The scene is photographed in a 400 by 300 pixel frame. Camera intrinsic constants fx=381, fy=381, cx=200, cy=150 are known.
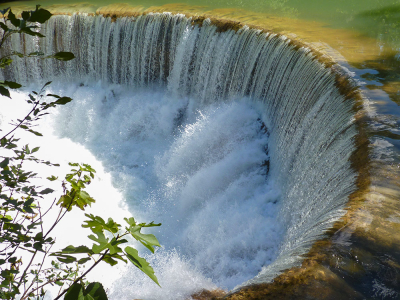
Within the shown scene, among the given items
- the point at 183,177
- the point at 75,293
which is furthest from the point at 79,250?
the point at 183,177

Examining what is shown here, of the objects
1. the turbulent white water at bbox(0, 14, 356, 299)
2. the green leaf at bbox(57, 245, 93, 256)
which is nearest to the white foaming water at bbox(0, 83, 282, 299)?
the turbulent white water at bbox(0, 14, 356, 299)

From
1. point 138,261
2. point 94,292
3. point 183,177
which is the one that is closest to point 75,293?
point 94,292

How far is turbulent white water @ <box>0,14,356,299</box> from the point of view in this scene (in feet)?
14.8

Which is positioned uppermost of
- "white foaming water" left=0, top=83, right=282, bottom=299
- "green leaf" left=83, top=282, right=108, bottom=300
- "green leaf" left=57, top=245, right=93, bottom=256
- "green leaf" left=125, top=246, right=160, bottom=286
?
"green leaf" left=125, top=246, right=160, bottom=286

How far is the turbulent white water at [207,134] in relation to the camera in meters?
4.52

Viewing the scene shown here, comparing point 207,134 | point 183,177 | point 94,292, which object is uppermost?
point 94,292

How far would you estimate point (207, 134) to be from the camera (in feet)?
24.3

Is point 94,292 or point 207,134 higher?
point 94,292

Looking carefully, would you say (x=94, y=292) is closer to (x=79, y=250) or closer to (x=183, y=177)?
(x=79, y=250)

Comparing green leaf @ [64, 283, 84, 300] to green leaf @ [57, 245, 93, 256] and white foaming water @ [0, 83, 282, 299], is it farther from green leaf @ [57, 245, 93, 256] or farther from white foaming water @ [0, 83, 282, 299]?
white foaming water @ [0, 83, 282, 299]

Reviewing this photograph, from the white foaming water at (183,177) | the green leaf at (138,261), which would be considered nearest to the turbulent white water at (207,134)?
the white foaming water at (183,177)

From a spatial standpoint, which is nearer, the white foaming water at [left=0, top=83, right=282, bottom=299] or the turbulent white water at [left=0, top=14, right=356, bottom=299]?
the turbulent white water at [left=0, top=14, right=356, bottom=299]

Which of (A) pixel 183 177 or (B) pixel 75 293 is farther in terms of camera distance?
(A) pixel 183 177

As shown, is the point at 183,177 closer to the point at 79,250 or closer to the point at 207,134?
the point at 207,134
